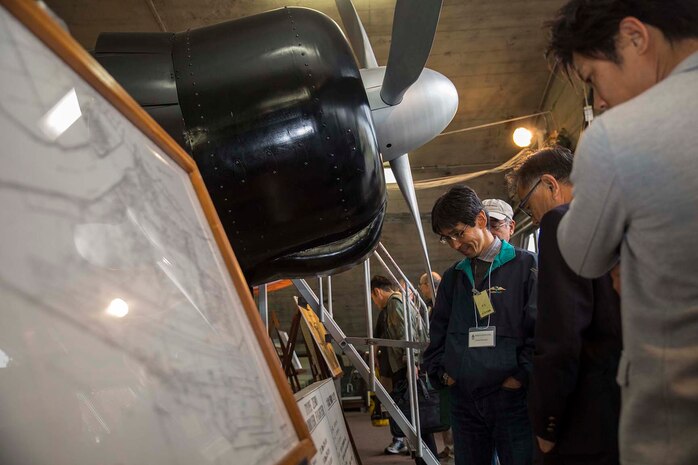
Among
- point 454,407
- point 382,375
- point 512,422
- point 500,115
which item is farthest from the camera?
point 500,115

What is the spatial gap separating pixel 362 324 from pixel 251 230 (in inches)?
314

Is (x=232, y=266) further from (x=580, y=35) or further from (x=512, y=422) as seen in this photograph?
(x=512, y=422)

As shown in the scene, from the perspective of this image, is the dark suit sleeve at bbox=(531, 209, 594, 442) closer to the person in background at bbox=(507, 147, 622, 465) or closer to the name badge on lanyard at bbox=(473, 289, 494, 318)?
the person in background at bbox=(507, 147, 622, 465)

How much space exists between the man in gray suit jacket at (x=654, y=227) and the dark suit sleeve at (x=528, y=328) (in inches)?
35.2

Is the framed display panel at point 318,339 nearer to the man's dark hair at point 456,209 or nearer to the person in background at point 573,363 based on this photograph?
the man's dark hair at point 456,209

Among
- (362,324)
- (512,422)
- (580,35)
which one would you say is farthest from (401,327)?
(362,324)

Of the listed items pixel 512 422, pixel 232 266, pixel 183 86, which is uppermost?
pixel 183 86

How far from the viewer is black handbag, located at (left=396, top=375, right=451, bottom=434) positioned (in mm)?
3014

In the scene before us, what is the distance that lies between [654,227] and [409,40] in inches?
37.0

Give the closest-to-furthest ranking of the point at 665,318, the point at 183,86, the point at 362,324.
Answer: the point at 665,318 < the point at 183,86 < the point at 362,324

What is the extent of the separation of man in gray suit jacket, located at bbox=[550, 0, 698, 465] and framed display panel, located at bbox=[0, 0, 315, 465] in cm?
51

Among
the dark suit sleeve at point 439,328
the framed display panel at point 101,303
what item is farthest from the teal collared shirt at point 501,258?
the framed display panel at point 101,303

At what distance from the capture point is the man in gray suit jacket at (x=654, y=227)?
0.65 m

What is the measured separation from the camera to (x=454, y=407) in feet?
6.01
